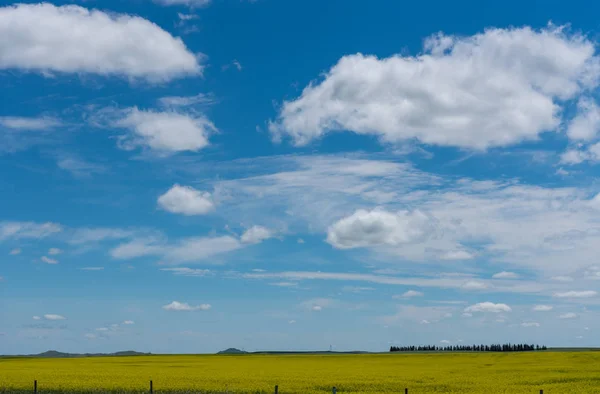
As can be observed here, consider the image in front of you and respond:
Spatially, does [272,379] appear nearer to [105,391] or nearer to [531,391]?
[105,391]

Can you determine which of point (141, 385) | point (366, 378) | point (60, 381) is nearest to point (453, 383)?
point (366, 378)

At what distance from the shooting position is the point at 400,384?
148ft

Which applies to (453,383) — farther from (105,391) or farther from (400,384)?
(105,391)

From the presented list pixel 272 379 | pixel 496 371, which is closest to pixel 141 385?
pixel 272 379

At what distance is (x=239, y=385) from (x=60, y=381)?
13.8 meters

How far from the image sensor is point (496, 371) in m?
60.5

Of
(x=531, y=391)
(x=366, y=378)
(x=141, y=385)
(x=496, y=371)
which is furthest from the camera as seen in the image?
(x=496, y=371)

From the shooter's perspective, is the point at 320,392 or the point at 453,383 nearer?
the point at 320,392

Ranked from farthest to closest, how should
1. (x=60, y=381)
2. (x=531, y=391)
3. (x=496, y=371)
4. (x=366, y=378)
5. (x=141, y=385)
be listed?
(x=496, y=371)
(x=366, y=378)
(x=60, y=381)
(x=141, y=385)
(x=531, y=391)

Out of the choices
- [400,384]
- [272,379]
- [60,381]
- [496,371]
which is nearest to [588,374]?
[496,371]

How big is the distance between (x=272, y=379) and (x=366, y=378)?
7.61m

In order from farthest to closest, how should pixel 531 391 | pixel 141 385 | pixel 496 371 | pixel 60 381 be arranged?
1. pixel 496 371
2. pixel 60 381
3. pixel 141 385
4. pixel 531 391

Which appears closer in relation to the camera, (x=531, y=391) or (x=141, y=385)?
(x=531, y=391)

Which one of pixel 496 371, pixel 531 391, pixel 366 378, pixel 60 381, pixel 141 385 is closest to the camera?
pixel 531 391
